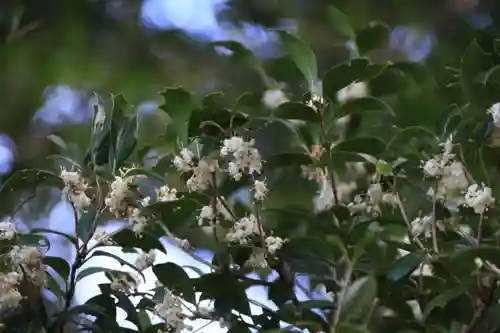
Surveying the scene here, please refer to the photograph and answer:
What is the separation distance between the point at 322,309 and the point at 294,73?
1.06ft

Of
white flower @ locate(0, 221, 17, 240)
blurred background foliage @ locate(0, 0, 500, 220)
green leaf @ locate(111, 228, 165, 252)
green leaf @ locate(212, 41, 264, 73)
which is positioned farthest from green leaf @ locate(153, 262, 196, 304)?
blurred background foliage @ locate(0, 0, 500, 220)

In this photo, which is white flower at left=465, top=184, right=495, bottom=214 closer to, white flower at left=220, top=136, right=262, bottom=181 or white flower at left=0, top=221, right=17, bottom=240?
white flower at left=220, top=136, right=262, bottom=181

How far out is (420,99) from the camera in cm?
76

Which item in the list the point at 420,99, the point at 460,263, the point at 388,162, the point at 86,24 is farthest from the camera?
the point at 86,24

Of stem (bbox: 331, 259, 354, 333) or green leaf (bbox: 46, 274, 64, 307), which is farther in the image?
green leaf (bbox: 46, 274, 64, 307)

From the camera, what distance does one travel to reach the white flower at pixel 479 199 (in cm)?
56

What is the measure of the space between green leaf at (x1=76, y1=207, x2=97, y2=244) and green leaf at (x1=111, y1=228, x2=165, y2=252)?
25mm

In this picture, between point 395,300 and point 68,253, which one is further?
point 68,253

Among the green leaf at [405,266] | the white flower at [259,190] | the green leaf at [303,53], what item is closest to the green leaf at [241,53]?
the green leaf at [303,53]

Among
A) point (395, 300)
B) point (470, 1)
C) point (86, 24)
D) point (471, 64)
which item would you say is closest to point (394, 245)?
point (395, 300)

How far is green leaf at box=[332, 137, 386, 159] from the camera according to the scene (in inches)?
24.6

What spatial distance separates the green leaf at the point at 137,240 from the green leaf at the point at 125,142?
0.06 meters

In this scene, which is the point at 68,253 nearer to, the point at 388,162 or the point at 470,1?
the point at 388,162

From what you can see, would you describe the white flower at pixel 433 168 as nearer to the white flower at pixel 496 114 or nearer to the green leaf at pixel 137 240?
the white flower at pixel 496 114
